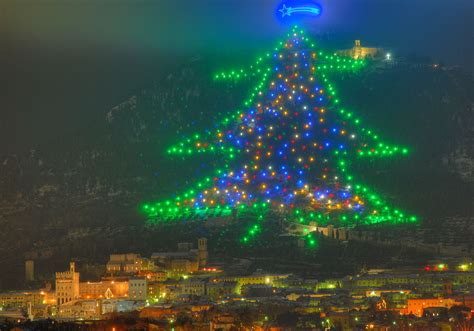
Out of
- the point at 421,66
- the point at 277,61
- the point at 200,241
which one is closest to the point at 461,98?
the point at 421,66

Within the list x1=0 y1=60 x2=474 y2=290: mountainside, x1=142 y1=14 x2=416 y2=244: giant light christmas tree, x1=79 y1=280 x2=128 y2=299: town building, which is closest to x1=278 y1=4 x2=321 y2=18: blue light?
x1=142 y1=14 x2=416 y2=244: giant light christmas tree

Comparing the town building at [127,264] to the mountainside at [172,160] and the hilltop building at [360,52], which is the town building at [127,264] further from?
the hilltop building at [360,52]


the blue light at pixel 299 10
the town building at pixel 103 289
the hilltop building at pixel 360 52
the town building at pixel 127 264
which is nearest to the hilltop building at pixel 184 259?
the town building at pixel 127 264

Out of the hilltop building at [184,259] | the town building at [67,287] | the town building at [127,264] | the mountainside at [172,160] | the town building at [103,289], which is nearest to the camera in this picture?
the town building at [67,287]

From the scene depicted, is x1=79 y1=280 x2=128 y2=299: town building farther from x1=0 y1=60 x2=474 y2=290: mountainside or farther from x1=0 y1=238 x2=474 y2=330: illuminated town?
x1=0 y1=60 x2=474 y2=290: mountainside

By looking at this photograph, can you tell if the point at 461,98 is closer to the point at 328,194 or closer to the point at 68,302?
the point at 328,194

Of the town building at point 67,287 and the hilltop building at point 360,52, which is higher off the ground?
the hilltop building at point 360,52

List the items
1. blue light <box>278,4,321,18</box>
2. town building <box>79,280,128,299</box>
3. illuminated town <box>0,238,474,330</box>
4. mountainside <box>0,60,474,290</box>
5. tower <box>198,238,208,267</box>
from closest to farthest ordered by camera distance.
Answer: illuminated town <box>0,238,474,330</box>
town building <box>79,280,128,299</box>
tower <box>198,238,208,267</box>
mountainside <box>0,60,474,290</box>
blue light <box>278,4,321,18</box>
